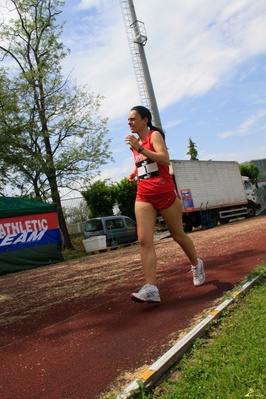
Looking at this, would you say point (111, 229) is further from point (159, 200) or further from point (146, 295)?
point (146, 295)

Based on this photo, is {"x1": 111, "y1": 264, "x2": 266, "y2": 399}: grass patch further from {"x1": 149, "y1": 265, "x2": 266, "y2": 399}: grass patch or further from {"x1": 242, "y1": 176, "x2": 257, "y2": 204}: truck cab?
{"x1": 242, "y1": 176, "x2": 257, "y2": 204}: truck cab

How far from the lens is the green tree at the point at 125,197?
2759cm

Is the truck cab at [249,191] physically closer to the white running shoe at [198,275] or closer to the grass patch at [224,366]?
the white running shoe at [198,275]

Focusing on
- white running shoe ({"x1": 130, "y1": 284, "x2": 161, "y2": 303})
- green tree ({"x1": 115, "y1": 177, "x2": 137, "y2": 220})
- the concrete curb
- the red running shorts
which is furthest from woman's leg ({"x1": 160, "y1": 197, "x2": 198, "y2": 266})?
green tree ({"x1": 115, "y1": 177, "x2": 137, "y2": 220})

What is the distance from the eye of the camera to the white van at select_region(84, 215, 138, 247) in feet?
61.8

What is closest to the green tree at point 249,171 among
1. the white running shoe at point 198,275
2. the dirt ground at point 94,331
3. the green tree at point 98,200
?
the green tree at point 98,200

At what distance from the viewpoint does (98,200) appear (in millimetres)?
26016

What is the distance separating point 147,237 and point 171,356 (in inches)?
62.6

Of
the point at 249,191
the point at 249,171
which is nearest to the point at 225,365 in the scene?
the point at 249,191

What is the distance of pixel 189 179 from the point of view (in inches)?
823

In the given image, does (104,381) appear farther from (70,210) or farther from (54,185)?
(70,210)

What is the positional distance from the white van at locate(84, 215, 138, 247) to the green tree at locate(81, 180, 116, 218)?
6.17 meters

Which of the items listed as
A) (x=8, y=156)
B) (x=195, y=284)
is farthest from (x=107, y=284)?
(x=8, y=156)

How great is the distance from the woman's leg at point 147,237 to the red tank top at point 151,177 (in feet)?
0.54
